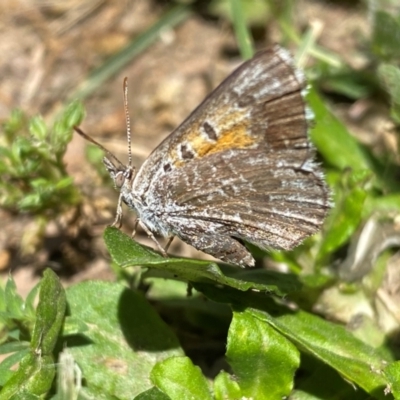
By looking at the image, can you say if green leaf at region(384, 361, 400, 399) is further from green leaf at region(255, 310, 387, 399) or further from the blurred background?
the blurred background

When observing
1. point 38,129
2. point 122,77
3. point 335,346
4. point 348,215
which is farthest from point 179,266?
point 122,77

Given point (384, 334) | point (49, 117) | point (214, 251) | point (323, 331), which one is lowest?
point (384, 334)

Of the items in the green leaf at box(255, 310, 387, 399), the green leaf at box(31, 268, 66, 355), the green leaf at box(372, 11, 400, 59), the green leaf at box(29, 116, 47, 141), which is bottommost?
the green leaf at box(255, 310, 387, 399)

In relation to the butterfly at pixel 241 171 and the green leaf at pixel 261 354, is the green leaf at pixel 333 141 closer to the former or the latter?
the butterfly at pixel 241 171

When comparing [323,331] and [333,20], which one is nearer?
[323,331]

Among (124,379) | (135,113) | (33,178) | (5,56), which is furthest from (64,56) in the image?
(124,379)

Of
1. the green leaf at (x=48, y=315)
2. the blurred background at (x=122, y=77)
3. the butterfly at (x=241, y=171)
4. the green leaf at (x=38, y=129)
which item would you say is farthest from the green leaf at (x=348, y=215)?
the green leaf at (x=38, y=129)

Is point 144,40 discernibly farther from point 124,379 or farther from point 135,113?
point 124,379

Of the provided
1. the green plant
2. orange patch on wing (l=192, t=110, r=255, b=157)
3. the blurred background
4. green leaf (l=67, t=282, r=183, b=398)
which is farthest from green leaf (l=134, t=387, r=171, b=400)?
the blurred background
